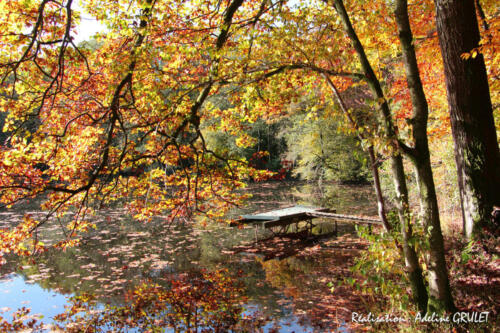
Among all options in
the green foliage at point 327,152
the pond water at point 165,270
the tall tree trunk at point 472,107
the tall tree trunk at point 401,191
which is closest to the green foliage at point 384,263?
the tall tree trunk at point 401,191

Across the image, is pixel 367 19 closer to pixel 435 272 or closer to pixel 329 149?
pixel 435 272

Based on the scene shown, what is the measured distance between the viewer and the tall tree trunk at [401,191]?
407 centimetres

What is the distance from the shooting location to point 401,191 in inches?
164

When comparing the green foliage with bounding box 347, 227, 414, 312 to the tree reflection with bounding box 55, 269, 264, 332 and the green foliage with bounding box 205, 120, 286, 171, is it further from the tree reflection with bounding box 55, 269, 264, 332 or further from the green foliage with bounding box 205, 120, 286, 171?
the green foliage with bounding box 205, 120, 286, 171

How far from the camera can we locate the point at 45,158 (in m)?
5.34

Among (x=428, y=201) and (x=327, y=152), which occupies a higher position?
(x=327, y=152)

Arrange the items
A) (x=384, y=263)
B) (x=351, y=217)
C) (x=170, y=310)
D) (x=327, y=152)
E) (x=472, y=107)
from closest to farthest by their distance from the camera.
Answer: (x=384, y=263)
(x=472, y=107)
(x=170, y=310)
(x=351, y=217)
(x=327, y=152)

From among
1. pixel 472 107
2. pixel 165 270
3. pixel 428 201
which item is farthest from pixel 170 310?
pixel 472 107

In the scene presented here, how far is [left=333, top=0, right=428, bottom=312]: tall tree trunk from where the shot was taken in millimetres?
4066

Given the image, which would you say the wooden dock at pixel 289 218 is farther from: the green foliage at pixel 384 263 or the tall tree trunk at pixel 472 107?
the green foliage at pixel 384 263

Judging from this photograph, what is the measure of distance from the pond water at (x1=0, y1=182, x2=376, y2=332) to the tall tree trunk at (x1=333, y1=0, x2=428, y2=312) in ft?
4.83

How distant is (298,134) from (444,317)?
24.5m

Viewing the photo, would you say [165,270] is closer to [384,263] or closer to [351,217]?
[351,217]

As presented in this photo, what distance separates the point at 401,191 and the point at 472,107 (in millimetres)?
2020
